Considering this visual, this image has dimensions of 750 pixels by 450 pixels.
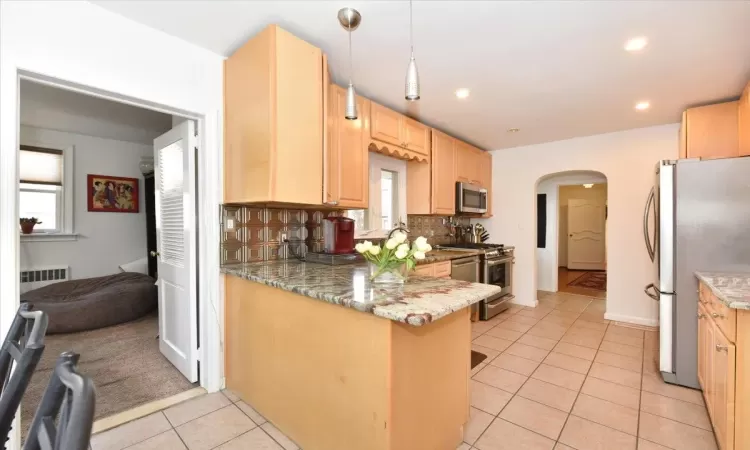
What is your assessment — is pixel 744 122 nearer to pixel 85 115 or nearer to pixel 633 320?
pixel 633 320

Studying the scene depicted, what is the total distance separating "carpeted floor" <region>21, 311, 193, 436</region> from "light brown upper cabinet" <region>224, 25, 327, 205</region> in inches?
56.0

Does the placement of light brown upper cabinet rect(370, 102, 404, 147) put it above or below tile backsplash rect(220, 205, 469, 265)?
above

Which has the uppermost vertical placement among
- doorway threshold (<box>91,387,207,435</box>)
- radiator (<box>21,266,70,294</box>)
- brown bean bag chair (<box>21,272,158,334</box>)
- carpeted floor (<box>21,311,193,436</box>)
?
radiator (<box>21,266,70,294</box>)

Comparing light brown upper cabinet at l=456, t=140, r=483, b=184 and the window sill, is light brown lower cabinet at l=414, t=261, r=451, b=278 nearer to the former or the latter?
light brown upper cabinet at l=456, t=140, r=483, b=184

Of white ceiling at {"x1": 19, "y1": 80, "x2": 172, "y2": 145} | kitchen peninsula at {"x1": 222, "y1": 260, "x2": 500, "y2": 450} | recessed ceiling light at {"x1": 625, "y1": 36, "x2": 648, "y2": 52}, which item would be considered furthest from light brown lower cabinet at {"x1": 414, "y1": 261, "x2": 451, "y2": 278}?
white ceiling at {"x1": 19, "y1": 80, "x2": 172, "y2": 145}

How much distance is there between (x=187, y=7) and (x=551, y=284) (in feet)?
19.6

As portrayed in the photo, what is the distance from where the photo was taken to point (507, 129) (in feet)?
12.4

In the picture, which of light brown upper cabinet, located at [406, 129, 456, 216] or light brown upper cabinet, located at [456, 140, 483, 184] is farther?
light brown upper cabinet, located at [456, 140, 483, 184]

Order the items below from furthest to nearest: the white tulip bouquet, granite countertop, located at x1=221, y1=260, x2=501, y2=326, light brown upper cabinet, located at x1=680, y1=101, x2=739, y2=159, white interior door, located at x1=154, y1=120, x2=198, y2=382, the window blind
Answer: the window blind → light brown upper cabinet, located at x1=680, y1=101, x2=739, y2=159 → white interior door, located at x1=154, y1=120, x2=198, y2=382 → the white tulip bouquet → granite countertop, located at x1=221, y1=260, x2=501, y2=326

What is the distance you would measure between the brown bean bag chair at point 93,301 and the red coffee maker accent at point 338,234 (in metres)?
2.71

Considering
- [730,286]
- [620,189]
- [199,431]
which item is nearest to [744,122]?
[620,189]

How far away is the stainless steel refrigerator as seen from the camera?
203cm

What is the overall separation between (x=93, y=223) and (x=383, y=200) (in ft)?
13.5

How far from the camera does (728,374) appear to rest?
4.86ft
